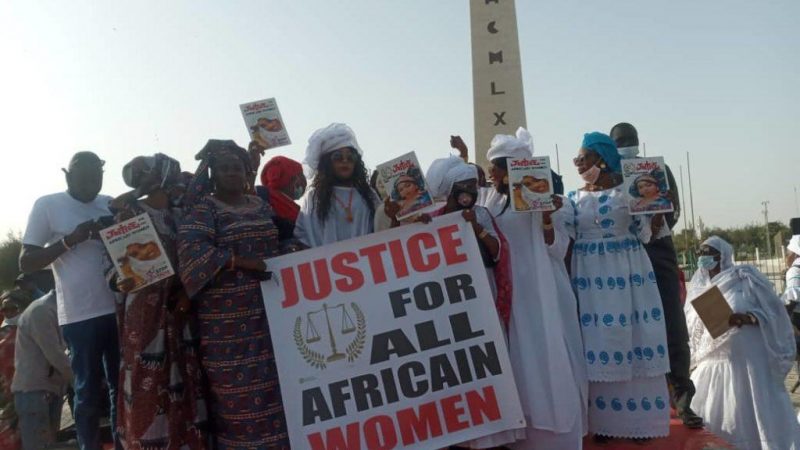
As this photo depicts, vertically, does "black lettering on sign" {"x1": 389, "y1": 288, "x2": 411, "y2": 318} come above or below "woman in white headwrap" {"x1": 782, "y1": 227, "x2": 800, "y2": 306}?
above

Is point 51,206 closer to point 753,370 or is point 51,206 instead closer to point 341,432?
point 341,432

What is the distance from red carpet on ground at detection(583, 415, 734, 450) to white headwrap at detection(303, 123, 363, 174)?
92.5 inches

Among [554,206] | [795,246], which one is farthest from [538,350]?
[795,246]

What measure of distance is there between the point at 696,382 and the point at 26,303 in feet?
20.8

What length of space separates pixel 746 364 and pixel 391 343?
343cm

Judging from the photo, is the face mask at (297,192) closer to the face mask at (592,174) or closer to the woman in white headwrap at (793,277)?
the face mask at (592,174)

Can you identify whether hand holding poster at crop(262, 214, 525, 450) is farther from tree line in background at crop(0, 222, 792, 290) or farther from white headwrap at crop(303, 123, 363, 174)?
tree line in background at crop(0, 222, 792, 290)

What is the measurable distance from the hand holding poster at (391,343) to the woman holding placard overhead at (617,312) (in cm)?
75

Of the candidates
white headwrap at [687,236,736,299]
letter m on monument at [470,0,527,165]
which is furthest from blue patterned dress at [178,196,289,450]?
letter m on monument at [470,0,527,165]

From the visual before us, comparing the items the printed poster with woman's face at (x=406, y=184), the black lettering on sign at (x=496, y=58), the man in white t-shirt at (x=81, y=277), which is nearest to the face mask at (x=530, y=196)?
the printed poster with woman's face at (x=406, y=184)

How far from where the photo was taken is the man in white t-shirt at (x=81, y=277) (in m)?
3.80

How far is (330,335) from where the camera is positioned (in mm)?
3566

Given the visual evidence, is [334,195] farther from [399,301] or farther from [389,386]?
[389,386]

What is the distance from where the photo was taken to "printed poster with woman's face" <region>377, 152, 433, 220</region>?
351 centimetres
